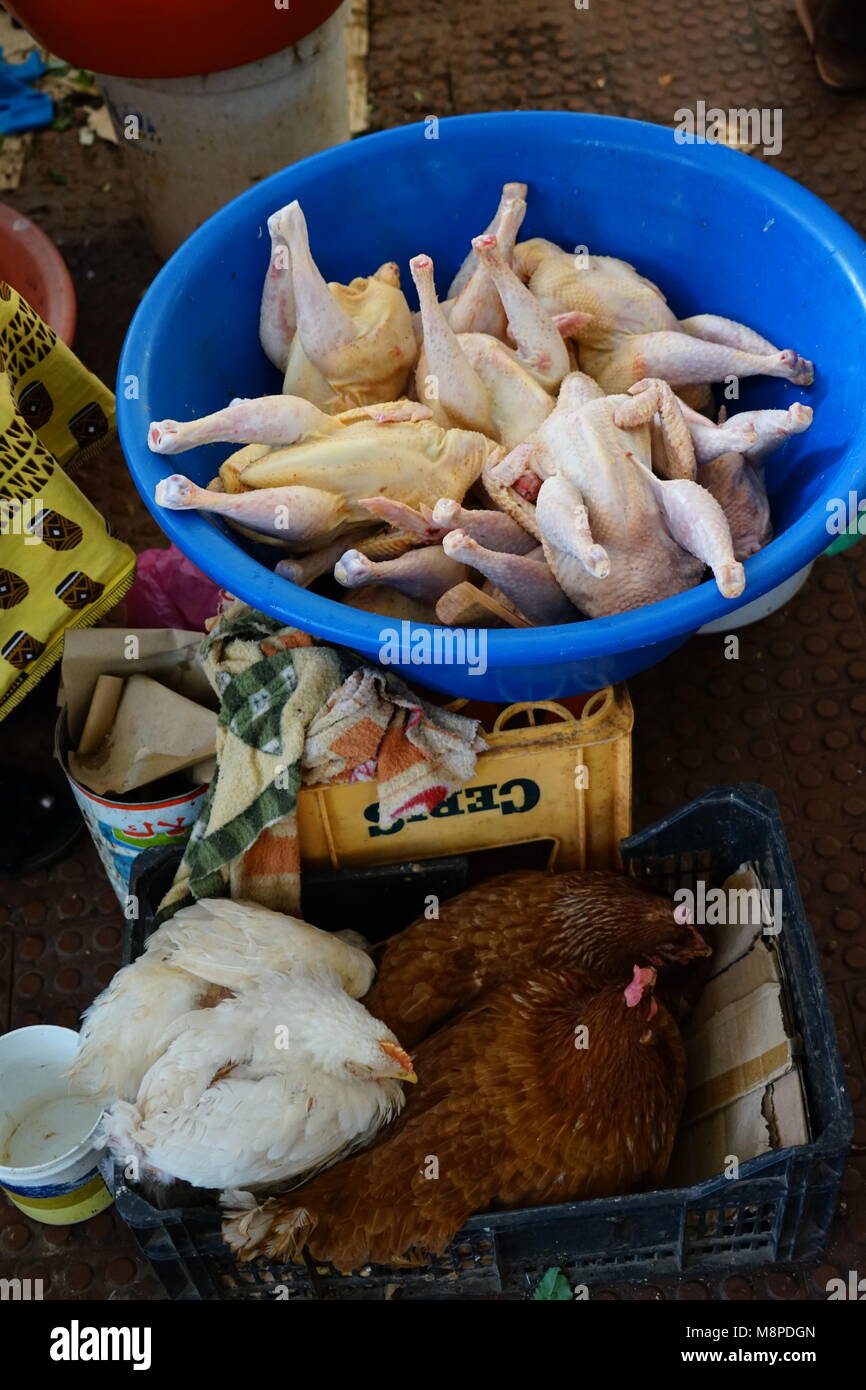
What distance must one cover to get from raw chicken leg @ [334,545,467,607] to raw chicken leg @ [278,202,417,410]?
1.15ft

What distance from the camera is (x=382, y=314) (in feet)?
6.07

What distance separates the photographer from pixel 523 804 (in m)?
1.93

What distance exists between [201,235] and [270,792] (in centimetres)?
91

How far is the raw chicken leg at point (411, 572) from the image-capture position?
62.9 inches

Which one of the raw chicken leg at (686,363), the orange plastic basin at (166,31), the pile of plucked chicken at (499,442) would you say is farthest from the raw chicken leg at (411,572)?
the orange plastic basin at (166,31)

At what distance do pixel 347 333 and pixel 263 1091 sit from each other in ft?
3.73

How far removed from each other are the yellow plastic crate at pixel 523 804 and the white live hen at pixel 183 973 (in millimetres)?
198

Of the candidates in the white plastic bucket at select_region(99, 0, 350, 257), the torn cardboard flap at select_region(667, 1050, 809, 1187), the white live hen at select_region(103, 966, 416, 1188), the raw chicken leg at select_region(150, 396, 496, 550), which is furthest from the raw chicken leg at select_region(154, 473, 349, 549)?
the white plastic bucket at select_region(99, 0, 350, 257)

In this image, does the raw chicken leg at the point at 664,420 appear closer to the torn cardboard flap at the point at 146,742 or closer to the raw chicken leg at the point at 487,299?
the raw chicken leg at the point at 487,299

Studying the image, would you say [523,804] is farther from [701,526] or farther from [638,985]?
[701,526]

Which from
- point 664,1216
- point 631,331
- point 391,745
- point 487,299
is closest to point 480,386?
point 487,299

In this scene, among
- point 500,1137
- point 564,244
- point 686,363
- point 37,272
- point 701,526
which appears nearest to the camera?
point 701,526

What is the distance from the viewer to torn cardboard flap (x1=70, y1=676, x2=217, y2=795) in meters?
1.95
